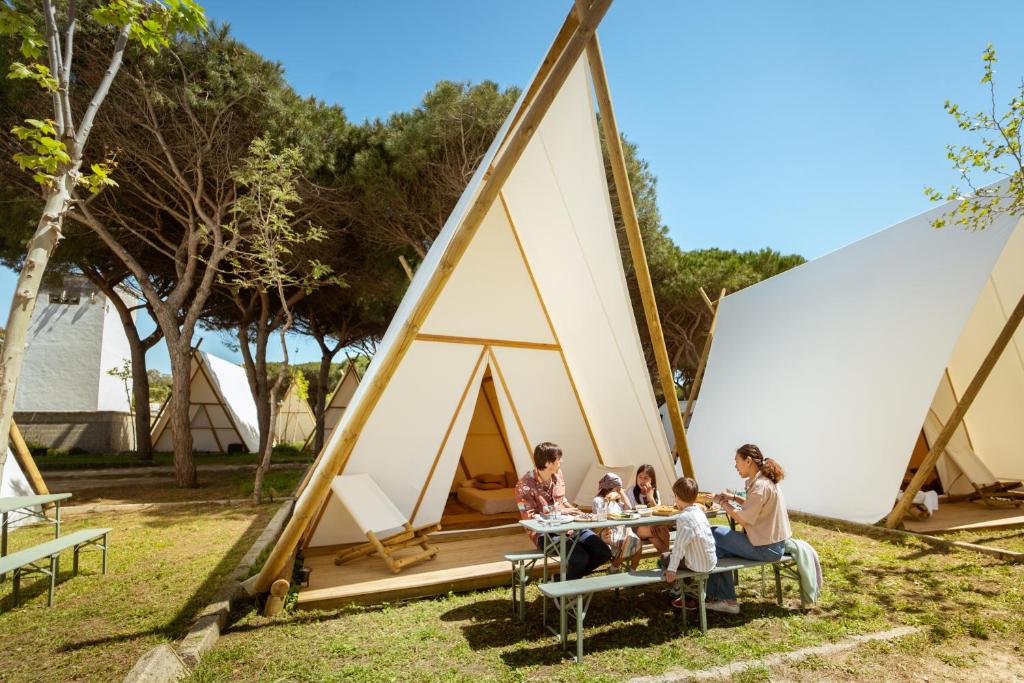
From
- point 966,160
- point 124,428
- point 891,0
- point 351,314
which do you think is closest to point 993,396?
point 966,160

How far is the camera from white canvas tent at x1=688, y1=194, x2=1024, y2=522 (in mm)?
6078

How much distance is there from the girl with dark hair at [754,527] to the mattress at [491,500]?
328 centimetres

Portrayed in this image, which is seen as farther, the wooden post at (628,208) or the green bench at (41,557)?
the wooden post at (628,208)

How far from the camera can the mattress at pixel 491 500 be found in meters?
6.70

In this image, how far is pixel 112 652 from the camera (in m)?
3.11

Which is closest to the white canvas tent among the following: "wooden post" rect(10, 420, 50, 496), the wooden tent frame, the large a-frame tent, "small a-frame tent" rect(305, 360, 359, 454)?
the large a-frame tent

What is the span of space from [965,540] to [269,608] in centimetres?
657

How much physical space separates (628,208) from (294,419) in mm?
24782

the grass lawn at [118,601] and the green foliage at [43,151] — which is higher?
the green foliage at [43,151]

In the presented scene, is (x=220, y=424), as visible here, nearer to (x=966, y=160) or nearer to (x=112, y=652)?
(x=112, y=652)

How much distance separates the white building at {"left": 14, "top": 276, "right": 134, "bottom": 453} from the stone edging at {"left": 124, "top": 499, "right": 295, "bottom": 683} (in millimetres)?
19635

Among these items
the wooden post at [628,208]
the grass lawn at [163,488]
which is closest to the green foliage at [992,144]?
the wooden post at [628,208]

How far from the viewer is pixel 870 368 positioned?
6.80 meters

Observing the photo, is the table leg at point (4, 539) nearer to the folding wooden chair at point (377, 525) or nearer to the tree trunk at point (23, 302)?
the tree trunk at point (23, 302)
